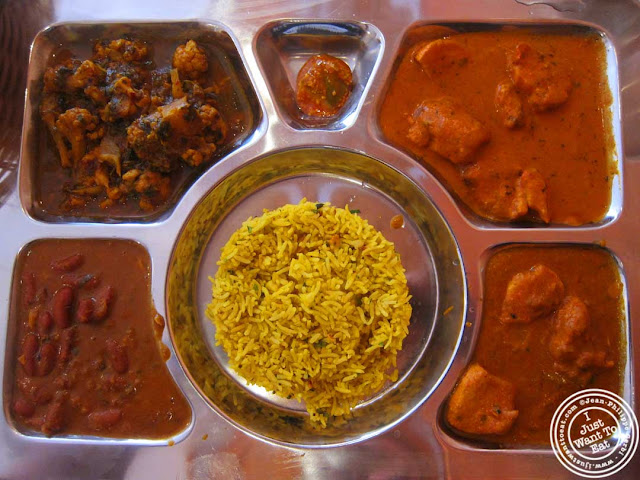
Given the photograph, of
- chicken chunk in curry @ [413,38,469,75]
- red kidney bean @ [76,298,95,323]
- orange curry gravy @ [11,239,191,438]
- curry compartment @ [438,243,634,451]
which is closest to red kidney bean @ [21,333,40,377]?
orange curry gravy @ [11,239,191,438]

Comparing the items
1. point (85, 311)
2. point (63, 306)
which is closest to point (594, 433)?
point (85, 311)

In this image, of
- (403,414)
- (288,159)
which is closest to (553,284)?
(403,414)

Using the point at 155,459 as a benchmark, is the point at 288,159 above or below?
above

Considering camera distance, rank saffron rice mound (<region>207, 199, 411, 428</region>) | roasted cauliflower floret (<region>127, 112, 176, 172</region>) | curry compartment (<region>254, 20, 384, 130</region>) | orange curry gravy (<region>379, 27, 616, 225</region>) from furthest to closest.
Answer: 1. curry compartment (<region>254, 20, 384, 130</region>)
2. orange curry gravy (<region>379, 27, 616, 225</region>)
3. roasted cauliflower floret (<region>127, 112, 176, 172</region>)
4. saffron rice mound (<region>207, 199, 411, 428</region>)

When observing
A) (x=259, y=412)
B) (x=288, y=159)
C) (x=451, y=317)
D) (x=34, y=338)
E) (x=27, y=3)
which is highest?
(x=27, y=3)

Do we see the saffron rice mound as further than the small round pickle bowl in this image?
No

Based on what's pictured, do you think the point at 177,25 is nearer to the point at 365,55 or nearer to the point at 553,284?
the point at 365,55

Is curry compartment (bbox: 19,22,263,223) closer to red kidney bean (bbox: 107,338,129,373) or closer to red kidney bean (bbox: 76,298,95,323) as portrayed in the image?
red kidney bean (bbox: 76,298,95,323)
